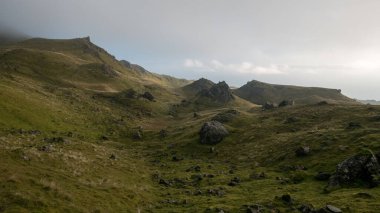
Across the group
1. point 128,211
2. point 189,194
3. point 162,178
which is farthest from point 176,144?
point 128,211

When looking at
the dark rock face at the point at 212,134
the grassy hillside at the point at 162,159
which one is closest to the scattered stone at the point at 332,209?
the grassy hillside at the point at 162,159

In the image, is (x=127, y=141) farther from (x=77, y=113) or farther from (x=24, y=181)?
(x=24, y=181)

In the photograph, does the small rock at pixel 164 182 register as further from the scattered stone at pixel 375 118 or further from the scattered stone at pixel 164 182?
the scattered stone at pixel 375 118

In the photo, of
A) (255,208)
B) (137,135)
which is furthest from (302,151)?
(137,135)

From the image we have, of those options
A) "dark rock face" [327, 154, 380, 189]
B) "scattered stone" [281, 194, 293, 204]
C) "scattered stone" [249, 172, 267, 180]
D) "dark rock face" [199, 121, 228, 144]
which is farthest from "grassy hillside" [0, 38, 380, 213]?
"dark rock face" [199, 121, 228, 144]

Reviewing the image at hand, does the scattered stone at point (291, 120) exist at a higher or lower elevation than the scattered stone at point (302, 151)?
higher

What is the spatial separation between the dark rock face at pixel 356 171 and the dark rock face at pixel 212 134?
4169 centimetres

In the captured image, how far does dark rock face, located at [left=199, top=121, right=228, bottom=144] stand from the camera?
294ft

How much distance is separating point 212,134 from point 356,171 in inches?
1743

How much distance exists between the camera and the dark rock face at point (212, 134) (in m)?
89.5

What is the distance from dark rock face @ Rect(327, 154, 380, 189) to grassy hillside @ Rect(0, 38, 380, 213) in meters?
1.14

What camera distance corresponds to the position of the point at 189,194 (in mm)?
50875

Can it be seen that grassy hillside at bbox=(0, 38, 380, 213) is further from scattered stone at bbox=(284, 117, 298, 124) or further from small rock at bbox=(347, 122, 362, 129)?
small rock at bbox=(347, 122, 362, 129)

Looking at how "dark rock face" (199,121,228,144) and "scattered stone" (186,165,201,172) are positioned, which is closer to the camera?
"scattered stone" (186,165,201,172)
